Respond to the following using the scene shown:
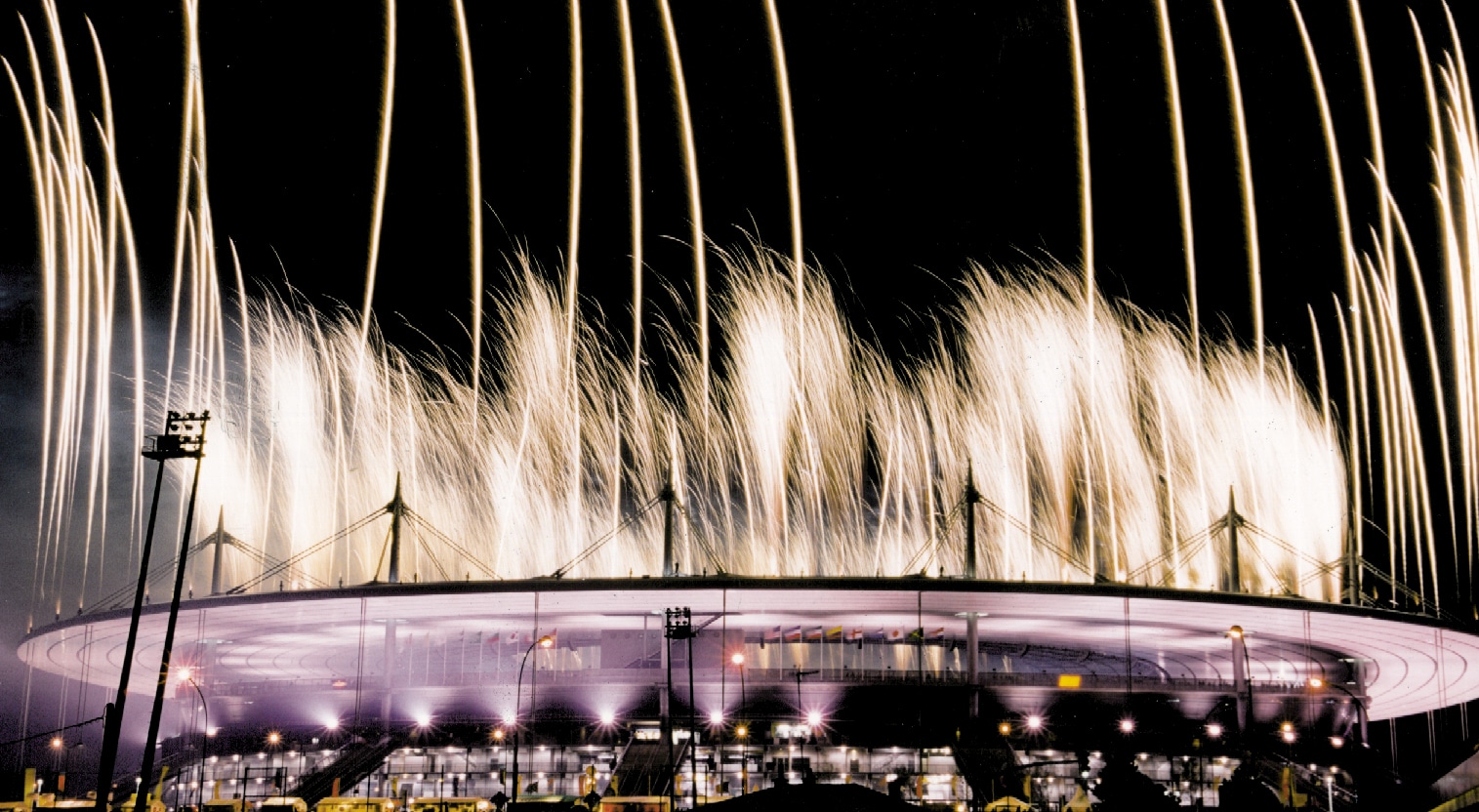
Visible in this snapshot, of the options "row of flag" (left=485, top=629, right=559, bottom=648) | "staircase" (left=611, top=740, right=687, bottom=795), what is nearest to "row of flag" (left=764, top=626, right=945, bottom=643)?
"staircase" (left=611, top=740, right=687, bottom=795)

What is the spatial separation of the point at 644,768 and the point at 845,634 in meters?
16.0

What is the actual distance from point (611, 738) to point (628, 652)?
6.51 meters

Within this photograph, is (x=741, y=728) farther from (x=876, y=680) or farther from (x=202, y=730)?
(x=202, y=730)

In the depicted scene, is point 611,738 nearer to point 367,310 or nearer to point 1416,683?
point 367,310

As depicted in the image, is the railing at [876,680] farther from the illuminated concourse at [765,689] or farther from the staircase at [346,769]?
the staircase at [346,769]

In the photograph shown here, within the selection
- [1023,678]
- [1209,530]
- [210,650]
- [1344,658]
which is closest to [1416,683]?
[1344,658]

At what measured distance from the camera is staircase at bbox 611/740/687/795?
6106 centimetres

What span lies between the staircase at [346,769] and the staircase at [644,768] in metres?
12.5

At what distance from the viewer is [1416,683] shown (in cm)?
8169

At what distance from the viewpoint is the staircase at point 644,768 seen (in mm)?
61062

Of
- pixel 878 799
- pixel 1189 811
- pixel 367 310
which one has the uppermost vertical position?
pixel 367 310

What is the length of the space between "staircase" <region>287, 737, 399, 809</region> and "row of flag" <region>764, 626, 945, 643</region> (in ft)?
71.6

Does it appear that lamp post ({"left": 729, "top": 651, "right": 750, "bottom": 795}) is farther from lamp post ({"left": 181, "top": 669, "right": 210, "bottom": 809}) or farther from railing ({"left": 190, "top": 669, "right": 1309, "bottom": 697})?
lamp post ({"left": 181, "top": 669, "right": 210, "bottom": 809})

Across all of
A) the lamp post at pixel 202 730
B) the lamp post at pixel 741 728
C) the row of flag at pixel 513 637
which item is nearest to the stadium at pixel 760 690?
the row of flag at pixel 513 637
